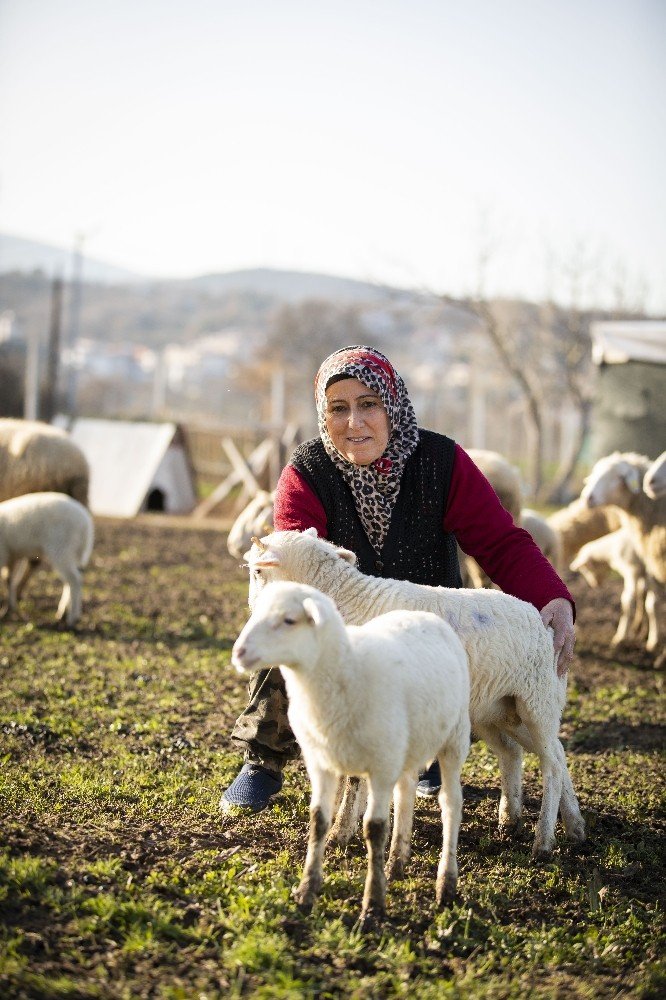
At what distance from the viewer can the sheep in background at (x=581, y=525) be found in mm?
9414

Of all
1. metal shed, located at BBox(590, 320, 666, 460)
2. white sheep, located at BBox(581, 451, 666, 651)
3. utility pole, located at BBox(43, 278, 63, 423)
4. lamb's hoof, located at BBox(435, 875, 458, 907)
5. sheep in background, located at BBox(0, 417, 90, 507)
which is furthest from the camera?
utility pole, located at BBox(43, 278, 63, 423)

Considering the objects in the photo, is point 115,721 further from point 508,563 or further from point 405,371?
point 405,371

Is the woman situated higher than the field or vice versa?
the woman

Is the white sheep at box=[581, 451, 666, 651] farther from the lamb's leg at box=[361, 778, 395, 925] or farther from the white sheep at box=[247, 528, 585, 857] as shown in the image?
the lamb's leg at box=[361, 778, 395, 925]

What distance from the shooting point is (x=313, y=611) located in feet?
9.00

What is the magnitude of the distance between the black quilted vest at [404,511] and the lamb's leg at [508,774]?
0.69 meters

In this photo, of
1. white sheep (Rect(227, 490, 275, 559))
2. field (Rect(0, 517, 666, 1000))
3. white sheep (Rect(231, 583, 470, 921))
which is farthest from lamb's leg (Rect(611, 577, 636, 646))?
white sheep (Rect(231, 583, 470, 921))

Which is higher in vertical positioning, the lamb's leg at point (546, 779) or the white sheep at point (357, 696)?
the white sheep at point (357, 696)

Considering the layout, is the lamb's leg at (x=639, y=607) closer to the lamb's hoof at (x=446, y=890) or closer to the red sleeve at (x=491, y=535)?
the red sleeve at (x=491, y=535)

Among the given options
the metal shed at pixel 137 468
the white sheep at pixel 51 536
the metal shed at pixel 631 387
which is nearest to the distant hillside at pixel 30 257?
the metal shed at pixel 137 468

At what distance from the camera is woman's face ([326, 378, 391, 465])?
3.99 m

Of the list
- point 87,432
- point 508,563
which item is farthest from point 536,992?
point 87,432

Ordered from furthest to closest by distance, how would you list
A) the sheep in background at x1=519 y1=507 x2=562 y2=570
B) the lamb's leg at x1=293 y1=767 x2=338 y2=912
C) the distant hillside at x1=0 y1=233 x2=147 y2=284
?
1. the distant hillside at x1=0 y1=233 x2=147 y2=284
2. the sheep in background at x1=519 y1=507 x2=562 y2=570
3. the lamb's leg at x1=293 y1=767 x2=338 y2=912

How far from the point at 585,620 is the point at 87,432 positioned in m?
11.6
